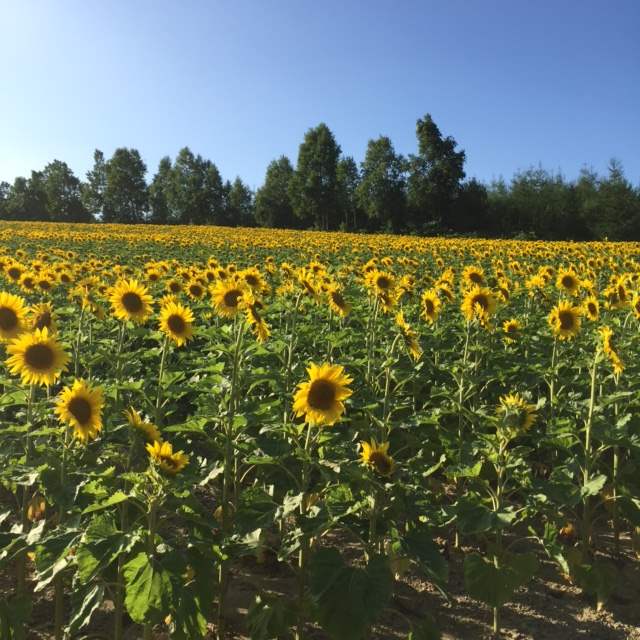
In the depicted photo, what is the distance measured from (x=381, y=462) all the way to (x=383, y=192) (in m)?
57.8

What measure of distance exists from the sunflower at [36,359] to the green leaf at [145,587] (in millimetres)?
1376

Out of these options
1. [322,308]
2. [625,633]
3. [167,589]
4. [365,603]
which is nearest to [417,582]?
[625,633]

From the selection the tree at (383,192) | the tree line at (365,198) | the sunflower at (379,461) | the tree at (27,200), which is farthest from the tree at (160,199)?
the sunflower at (379,461)

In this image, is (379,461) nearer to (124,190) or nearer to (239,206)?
(239,206)

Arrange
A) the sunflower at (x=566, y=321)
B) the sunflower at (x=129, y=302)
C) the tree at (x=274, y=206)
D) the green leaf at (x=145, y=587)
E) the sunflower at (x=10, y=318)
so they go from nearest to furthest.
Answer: the green leaf at (x=145, y=587), the sunflower at (x=10, y=318), the sunflower at (x=129, y=302), the sunflower at (x=566, y=321), the tree at (x=274, y=206)

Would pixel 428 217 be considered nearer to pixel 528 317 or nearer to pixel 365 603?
pixel 528 317

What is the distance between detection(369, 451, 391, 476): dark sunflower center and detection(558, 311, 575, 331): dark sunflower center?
301 centimetres

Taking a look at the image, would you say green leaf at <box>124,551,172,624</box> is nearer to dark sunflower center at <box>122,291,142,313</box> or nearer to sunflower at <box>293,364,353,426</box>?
sunflower at <box>293,364,353,426</box>

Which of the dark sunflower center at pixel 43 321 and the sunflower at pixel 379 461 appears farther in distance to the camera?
the dark sunflower center at pixel 43 321

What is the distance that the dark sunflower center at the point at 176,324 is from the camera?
14.3 feet

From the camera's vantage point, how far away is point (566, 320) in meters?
5.28

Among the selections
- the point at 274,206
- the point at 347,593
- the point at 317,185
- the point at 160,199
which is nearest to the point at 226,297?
the point at 347,593

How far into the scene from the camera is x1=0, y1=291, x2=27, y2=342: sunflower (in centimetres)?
371

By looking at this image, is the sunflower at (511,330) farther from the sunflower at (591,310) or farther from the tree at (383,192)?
the tree at (383,192)
